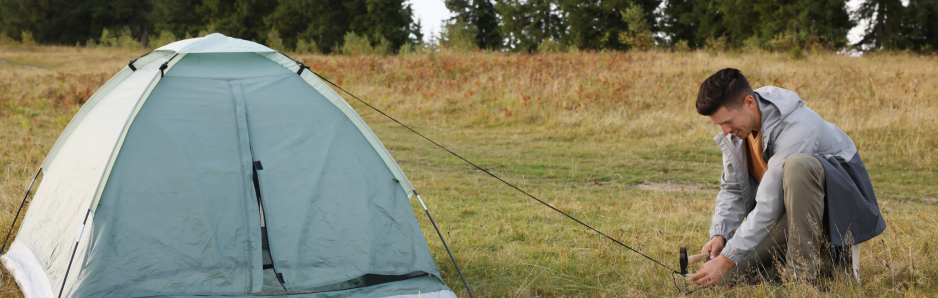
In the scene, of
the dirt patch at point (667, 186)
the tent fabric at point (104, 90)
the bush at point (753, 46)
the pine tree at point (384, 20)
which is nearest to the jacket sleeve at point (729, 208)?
the dirt patch at point (667, 186)

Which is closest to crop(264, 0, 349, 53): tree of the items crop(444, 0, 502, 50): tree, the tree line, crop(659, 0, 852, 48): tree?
the tree line

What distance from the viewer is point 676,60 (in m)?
14.2

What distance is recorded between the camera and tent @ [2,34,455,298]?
3268mm

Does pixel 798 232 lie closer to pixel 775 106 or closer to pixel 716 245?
pixel 716 245

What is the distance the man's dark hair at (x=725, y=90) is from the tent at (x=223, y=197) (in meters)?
1.76

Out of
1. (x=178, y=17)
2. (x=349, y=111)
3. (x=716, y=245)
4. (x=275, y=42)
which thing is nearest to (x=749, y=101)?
(x=716, y=245)

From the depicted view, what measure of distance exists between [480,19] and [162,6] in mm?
20983

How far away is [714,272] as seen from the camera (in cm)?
298

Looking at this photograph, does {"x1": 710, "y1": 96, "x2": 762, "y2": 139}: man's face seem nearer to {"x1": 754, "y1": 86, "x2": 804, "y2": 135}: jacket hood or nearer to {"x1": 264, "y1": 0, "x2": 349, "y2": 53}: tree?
{"x1": 754, "y1": 86, "x2": 804, "y2": 135}: jacket hood

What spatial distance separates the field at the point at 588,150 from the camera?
3764mm

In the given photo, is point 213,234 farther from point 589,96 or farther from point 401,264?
point 589,96

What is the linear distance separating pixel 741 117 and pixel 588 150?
18.8ft

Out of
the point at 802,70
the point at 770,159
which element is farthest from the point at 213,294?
the point at 802,70

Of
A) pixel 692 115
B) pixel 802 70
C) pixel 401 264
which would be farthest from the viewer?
pixel 802 70
